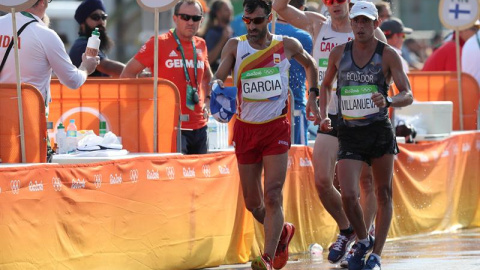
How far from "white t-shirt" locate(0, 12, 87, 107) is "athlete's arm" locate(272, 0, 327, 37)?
7.15ft

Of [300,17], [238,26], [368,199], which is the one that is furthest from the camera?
[238,26]

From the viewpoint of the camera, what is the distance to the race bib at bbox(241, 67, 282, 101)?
1008cm

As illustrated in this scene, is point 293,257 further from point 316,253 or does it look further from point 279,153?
point 279,153

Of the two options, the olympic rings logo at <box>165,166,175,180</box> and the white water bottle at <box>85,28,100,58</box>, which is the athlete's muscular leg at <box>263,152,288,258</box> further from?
the white water bottle at <box>85,28,100,58</box>

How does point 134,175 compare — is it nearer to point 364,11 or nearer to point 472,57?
point 364,11

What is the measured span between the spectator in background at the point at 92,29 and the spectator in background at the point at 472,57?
568 cm

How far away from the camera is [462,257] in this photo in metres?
11.4

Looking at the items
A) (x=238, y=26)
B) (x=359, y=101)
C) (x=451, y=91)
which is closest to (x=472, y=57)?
(x=451, y=91)

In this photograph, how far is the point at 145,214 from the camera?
10.2 metres

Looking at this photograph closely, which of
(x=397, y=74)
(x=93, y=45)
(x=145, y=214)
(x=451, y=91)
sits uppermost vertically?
(x=93, y=45)

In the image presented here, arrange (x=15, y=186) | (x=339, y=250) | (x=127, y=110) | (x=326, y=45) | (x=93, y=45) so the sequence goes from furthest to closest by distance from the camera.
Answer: (x=326, y=45), (x=127, y=110), (x=339, y=250), (x=93, y=45), (x=15, y=186)

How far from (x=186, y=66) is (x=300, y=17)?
1.27 meters

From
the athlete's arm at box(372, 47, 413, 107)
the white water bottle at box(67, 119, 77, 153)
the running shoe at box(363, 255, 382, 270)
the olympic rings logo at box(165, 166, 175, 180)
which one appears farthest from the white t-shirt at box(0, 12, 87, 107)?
the running shoe at box(363, 255, 382, 270)

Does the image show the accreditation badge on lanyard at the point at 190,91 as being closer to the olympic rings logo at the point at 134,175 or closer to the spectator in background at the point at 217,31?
the olympic rings logo at the point at 134,175
